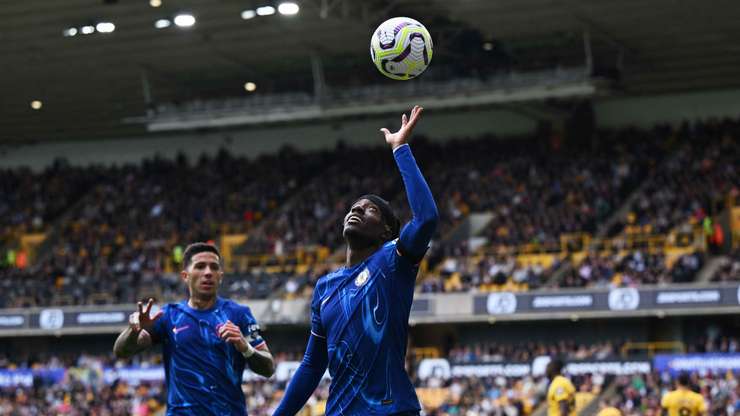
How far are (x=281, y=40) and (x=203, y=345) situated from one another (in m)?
32.5

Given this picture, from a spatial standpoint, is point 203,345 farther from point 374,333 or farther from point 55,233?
point 55,233

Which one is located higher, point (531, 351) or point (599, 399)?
point (531, 351)

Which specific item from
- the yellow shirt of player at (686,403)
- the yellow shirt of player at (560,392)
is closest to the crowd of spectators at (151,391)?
the yellow shirt of player at (560,392)

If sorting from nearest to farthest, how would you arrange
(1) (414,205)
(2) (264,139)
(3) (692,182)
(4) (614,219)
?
(1) (414,205), (3) (692,182), (4) (614,219), (2) (264,139)

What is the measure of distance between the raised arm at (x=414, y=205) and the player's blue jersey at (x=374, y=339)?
147mm

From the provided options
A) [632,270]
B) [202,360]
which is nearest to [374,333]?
[202,360]

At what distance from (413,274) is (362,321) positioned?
1.17 feet

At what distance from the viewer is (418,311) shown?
122ft

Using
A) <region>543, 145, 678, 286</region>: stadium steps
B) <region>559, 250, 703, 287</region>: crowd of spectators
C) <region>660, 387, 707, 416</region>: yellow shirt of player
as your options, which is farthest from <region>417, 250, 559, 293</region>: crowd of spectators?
<region>660, 387, 707, 416</region>: yellow shirt of player

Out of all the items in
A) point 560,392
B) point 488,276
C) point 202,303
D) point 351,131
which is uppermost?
point 351,131

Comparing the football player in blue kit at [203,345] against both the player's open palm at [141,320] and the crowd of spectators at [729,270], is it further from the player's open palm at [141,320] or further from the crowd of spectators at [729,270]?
the crowd of spectators at [729,270]

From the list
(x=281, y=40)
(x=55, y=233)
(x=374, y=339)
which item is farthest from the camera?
(x=55, y=233)

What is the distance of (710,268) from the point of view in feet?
120

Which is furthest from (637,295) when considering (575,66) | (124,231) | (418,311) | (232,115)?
(124,231)
